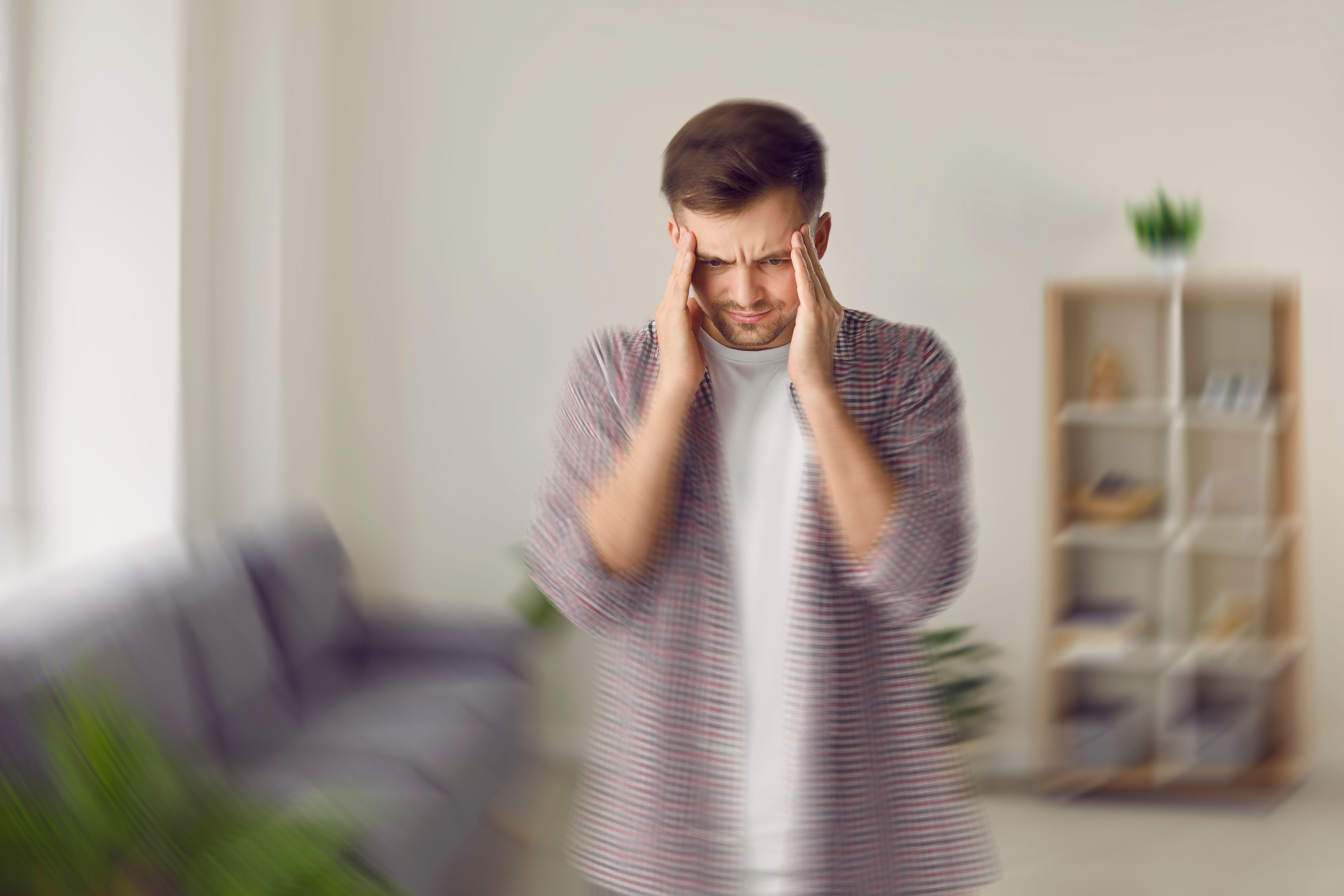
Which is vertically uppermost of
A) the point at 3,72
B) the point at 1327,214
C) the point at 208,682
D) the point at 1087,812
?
the point at 3,72

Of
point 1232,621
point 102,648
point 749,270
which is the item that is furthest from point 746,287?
point 1232,621

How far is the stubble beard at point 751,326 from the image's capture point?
825 mm

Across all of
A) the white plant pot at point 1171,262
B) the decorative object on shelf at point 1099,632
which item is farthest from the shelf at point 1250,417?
the decorative object on shelf at point 1099,632

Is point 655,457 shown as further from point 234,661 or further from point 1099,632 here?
point 1099,632

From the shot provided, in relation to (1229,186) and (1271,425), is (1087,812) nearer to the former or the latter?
(1271,425)

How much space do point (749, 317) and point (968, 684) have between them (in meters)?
1.56

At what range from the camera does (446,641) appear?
2281 millimetres

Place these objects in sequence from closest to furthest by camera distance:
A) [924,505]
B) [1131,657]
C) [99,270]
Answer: [924,505] < [99,270] < [1131,657]

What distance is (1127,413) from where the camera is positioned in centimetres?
228

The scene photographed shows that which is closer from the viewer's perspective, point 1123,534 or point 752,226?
point 752,226

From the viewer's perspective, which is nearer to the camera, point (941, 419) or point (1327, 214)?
point (941, 419)

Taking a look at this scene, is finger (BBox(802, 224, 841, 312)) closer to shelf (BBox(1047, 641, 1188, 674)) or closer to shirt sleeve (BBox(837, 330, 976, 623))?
shirt sleeve (BBox(837, 330, 976, 623))

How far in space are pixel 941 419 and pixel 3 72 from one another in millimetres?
1830

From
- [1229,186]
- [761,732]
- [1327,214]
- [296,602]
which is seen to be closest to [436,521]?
[296,602]
